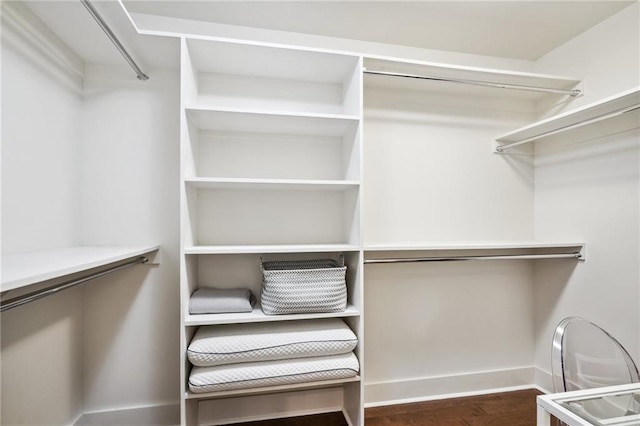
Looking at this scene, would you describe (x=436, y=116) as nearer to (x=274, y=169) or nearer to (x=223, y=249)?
(x=274, y=169)

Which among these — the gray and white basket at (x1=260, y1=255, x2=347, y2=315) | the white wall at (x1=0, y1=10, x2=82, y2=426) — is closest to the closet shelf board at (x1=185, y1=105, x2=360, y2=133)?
the white wall at (x1=0, y1=10, x2=82, y2=426)

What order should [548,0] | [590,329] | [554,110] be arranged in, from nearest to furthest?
[590,329]
[548,0]
[554,110]

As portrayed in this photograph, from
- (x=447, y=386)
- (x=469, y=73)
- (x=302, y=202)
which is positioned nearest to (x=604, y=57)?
(x=469, y=73)

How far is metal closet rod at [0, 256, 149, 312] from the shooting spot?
0.83m

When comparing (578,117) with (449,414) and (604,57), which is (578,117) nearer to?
(604,57)

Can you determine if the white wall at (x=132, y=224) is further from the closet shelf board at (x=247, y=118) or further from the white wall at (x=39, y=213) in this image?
the closet shelf board at (x=247, y=118)

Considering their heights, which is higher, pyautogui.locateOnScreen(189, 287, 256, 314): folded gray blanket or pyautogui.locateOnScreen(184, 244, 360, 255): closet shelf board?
pyautogui.locateOnScreen(184, 244, 360, 255): closet shelf board

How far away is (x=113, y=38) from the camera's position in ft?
4.25

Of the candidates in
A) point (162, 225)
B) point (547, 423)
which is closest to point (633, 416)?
point (547, 423)

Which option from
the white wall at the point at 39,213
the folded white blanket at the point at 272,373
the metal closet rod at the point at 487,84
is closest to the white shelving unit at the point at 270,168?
the folded white blanket at the point at 272,373

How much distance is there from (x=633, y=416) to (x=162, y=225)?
2.08m

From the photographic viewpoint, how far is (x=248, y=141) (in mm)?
1759

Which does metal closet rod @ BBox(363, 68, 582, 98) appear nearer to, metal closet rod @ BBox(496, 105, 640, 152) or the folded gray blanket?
metal closet rod @ BBox(496, 105, 640, 152)

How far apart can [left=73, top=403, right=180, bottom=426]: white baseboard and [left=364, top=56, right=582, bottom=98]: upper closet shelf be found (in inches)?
85.8
